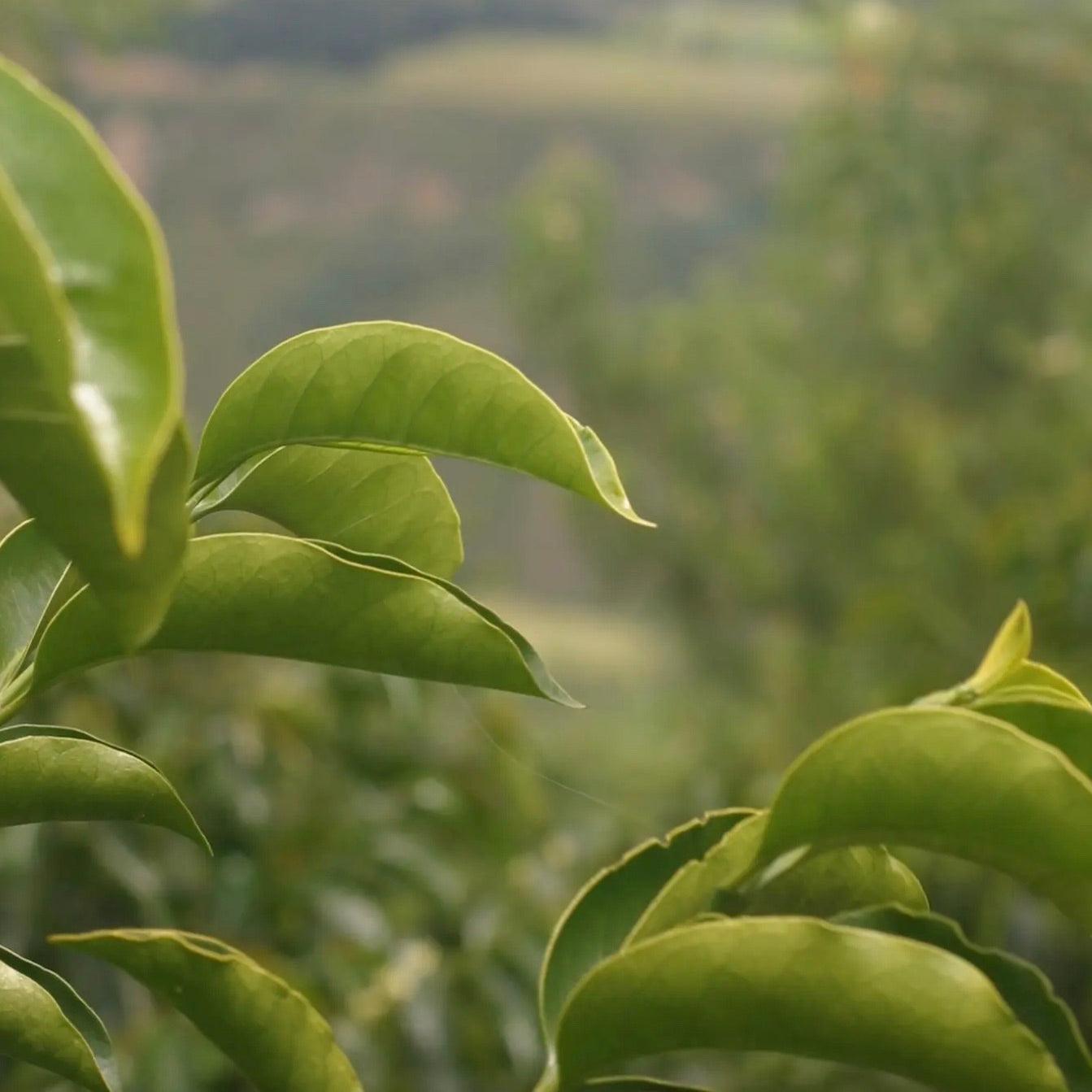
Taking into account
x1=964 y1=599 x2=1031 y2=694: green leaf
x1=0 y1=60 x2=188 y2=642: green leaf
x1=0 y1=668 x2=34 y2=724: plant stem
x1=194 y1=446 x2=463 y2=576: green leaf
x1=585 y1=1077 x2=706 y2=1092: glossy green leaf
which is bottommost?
x1=585 y1=1077 x2=706 y2=1092: glossy green leaf

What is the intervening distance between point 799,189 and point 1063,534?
109 inches

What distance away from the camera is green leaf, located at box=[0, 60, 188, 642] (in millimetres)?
126

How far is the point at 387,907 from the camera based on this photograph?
188cm

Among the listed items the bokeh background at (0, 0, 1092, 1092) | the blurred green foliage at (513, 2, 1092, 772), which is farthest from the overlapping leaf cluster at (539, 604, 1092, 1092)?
the blurred green foliage at (513, 2, 1092, 772)

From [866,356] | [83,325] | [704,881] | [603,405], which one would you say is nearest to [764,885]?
[704,881]

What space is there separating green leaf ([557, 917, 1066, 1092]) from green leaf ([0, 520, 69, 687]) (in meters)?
0.10

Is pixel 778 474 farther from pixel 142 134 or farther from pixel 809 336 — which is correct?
pixel 142 134

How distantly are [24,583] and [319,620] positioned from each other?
0.17 feet

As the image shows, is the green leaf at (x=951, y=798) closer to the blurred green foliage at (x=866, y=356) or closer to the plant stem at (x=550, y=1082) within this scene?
the plant stem at (x=550, y=1082)

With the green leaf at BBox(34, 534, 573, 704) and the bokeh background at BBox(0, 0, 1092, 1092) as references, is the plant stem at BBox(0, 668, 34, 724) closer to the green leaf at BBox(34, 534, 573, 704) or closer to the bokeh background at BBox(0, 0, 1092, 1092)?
the green leaf at BBox(34, 534, 573, 704)

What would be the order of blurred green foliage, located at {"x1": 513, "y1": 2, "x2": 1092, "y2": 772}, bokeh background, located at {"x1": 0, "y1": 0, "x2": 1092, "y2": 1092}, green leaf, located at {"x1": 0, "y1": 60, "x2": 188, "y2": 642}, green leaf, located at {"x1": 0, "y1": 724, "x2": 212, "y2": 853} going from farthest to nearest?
blurred green foliage, located at {"x1": 513, "y1": 2, "x2": 1092, "y2": 772}
bokeh background, located at {"x1": 0, "y1": 0, "x2": 1092, "y2": 1092}
green leaf, located at {"x1": 0, "y1": 724, "x2": 212, "y2": 853}
green leaf, located at {"x1": 0, "y1": 60, "x2": 188, "y2": 642}

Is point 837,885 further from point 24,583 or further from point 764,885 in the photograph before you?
point 24,583

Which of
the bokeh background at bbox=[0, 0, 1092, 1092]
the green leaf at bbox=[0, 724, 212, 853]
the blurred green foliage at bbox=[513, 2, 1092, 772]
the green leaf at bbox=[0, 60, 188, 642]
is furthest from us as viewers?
the blurred green foliage at bbox=[513, 2, 1092, 772]

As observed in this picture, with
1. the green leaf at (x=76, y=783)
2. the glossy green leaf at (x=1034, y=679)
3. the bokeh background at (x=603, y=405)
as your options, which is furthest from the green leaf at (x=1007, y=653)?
the bokeh background at (x=603, y=405)
